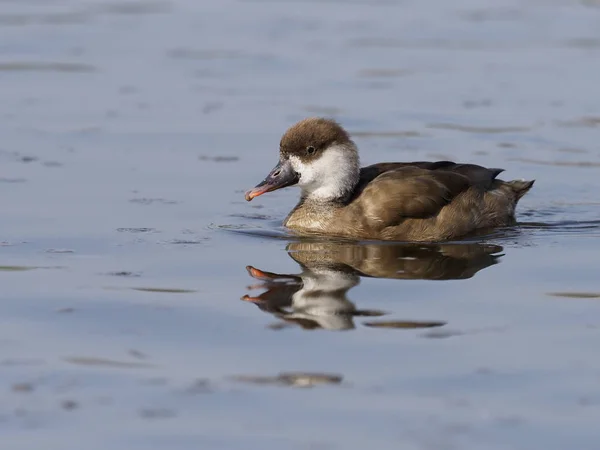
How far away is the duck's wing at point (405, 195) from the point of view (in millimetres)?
10062

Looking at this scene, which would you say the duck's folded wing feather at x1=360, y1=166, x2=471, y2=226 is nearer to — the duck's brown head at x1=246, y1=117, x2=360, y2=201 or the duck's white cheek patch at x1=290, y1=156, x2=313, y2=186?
the duck's brown head at x1=246, y1=117, x2=360, y2=201

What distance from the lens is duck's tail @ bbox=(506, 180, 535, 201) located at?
445 inches

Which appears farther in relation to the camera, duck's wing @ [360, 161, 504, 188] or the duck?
duck's wing @ [360, 161, 504, 188]

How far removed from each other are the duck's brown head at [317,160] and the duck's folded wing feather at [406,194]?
0.25 m

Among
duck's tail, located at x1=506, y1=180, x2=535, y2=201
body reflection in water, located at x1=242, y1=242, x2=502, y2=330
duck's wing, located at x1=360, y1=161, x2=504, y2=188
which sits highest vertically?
duck's wing, located at x1=360, y1=161, x2=504, y2=188

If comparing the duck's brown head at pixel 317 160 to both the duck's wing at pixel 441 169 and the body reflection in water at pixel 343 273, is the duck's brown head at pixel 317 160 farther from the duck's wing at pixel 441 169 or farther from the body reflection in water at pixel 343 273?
the body reflection in water at pixel 343 273

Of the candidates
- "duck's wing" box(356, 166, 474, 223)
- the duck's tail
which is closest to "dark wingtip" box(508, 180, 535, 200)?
the duck's tail

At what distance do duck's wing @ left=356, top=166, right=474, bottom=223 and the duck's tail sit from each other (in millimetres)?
949

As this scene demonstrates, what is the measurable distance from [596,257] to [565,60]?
7.85 meters

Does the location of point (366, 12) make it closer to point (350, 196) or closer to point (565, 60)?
point (565, 60)

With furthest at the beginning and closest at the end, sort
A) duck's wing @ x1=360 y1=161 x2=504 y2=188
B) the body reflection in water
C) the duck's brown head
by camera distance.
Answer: duck's wing @ x1=360 y1=161 x2=504 y2=188
the duck's brown head
the body reflection in water

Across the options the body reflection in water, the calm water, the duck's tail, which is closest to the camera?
the calm water

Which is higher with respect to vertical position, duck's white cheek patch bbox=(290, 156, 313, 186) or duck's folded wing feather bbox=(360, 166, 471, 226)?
duck's white cheek patch bbox=(290, 156, 313, 186)

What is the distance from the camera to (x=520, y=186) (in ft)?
37.2
